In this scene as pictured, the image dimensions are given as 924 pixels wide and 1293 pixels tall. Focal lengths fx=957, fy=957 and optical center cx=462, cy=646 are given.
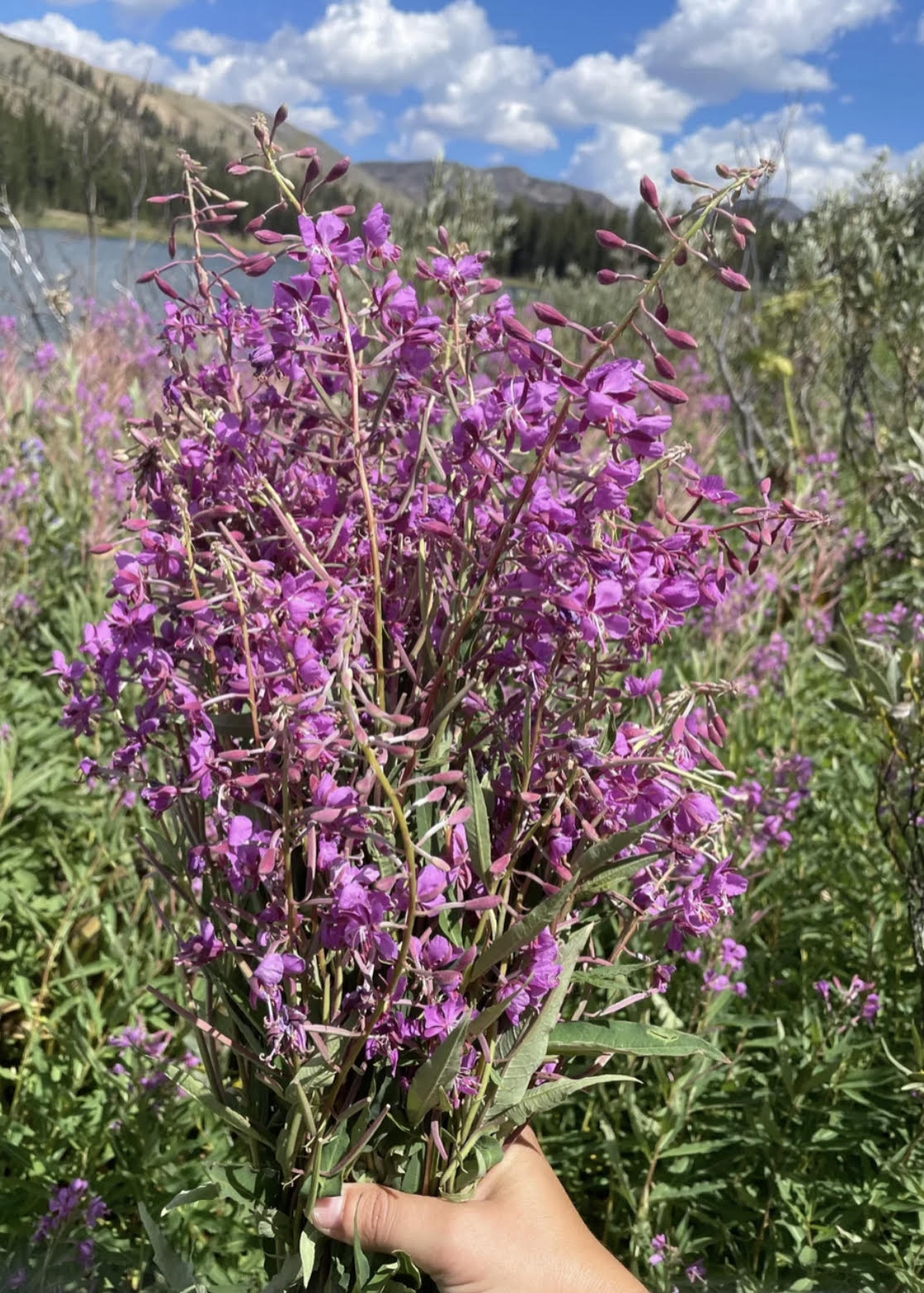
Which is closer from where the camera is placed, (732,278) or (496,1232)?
(732,278)

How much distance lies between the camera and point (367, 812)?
2.60 ft

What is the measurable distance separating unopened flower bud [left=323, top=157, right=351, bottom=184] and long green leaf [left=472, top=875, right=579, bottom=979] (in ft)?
2.28

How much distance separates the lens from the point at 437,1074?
0.86 meters

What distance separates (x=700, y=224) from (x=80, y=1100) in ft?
7.01

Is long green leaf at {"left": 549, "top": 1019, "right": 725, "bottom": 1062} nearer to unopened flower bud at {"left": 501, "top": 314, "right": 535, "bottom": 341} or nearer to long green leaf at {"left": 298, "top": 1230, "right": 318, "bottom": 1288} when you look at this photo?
long green leaf at {"left": 298, "top": 1230, "right": 318, "bottom": 1288}

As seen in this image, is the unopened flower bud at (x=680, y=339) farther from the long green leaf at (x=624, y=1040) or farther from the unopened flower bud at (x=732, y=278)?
the long green leaf at (x=624, y=1040)

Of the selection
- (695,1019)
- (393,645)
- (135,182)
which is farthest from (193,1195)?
(135,182)

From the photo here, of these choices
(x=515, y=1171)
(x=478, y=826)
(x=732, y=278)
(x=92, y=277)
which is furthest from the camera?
(x=92, y=277)

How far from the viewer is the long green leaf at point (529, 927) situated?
834mm

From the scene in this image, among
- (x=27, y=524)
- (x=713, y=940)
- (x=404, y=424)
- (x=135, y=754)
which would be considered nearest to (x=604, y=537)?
(x=404, y=424)

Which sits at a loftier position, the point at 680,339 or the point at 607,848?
the point at 680,339

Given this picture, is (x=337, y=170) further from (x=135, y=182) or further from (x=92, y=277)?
(x=135, y=182)

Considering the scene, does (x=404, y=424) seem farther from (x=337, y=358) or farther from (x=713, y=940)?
(x=713, y=940)

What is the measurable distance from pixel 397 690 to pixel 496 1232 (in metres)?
0.59
